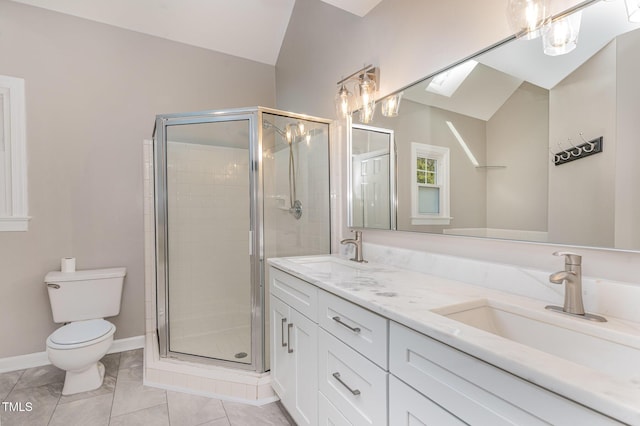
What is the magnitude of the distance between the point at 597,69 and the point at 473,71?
1.53ft

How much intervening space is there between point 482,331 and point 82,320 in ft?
8.86

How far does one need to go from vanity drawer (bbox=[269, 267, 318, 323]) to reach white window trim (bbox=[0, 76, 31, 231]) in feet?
6.54

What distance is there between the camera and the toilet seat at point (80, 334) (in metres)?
1.90

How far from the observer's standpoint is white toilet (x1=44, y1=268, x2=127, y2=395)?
→ 1919 millimetres

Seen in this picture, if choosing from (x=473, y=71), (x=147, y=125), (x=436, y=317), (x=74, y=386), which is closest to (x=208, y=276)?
(x=74, y=386)

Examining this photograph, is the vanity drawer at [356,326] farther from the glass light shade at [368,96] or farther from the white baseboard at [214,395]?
the glass light shade at [368,96]

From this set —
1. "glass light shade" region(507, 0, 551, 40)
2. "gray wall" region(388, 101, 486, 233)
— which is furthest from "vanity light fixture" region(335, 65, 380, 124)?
"glass light shade" region(507, 0, 551, 40)

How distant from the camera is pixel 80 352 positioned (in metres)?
1.92

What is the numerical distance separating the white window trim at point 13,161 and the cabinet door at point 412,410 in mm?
2799

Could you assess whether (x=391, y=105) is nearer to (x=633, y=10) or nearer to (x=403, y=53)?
(x=403, y=53)

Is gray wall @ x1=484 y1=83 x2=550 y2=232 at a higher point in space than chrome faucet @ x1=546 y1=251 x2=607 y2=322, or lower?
higher

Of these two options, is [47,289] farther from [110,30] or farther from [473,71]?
[473,71]

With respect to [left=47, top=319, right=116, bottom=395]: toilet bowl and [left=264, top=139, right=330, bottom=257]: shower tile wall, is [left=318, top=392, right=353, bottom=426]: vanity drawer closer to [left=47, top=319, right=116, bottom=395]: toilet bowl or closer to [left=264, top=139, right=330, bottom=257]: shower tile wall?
[left=264, top=139, right=330, bottom=257]: shower tile wall

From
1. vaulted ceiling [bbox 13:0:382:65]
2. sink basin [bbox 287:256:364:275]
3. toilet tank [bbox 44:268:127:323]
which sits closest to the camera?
sink basin [bbox 287:256:364:275]
